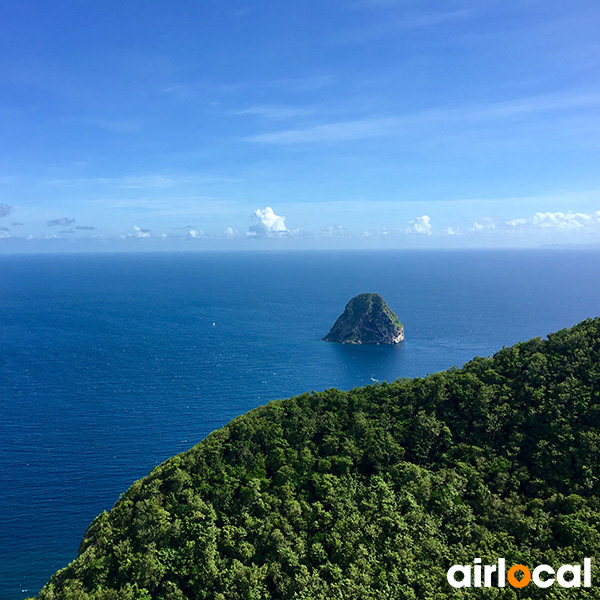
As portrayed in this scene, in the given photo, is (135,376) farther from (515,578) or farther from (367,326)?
(515,578)

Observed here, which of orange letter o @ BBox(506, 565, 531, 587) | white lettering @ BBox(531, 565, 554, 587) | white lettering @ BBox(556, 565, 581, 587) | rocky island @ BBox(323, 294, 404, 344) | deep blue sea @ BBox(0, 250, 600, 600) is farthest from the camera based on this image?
rocky island @ BBox(323, 294, 404, 344)

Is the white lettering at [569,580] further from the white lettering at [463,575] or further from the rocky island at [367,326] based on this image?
the rocky island at [367,326]

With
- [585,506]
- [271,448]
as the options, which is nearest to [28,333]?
[271,448]

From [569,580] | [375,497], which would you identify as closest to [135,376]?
[375,497]

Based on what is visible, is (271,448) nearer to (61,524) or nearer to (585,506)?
(585,506)

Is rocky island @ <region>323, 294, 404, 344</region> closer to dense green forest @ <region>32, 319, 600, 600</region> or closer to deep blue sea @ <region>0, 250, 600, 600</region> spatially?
deep blue sea @ <region>0, 250, 600, 600</region>

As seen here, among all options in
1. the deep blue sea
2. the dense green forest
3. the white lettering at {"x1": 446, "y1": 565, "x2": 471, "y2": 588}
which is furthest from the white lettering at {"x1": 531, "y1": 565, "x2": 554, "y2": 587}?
the deep blue sea
